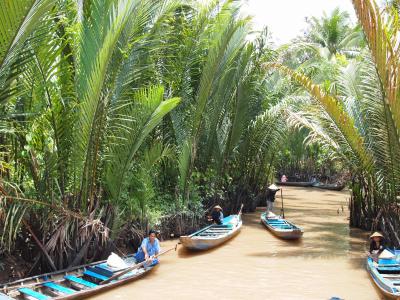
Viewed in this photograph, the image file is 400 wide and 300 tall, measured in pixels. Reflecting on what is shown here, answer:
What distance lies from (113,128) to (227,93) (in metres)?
5.24

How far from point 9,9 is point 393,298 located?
5882 mm

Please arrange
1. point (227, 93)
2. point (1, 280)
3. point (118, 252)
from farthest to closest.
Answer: point (227, 93)
point (118, 252)
point (1, 280)

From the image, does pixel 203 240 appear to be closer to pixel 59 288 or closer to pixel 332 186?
pixel 59 288

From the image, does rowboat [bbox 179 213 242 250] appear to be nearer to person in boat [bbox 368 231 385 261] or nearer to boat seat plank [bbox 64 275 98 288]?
boat seat plank [bbox 64 275 98 288]

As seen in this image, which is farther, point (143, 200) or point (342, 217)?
point (342, 217)

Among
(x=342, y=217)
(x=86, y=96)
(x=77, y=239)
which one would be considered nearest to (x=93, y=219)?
(x=77, y=239)

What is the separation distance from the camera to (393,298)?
670 cm

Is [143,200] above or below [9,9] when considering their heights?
below

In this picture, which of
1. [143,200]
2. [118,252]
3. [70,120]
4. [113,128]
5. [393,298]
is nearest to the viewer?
[393,298]

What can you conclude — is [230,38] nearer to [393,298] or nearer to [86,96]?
[86,96]

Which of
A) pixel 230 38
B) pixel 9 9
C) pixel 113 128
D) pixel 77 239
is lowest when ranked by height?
pixel 77 239

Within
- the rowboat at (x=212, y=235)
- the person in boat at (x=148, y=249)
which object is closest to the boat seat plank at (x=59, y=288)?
the person in boat at (x=148, y=249)

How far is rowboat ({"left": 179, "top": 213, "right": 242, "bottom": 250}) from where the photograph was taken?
10148mm

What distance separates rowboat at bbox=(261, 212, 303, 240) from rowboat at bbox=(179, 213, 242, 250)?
908 millimetres
